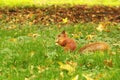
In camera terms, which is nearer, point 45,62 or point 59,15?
point 45,62

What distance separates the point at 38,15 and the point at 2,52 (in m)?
9.52

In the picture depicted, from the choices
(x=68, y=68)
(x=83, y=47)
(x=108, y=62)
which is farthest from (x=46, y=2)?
(x=68, y=68)

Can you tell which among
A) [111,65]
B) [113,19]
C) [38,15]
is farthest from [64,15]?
[111,65]

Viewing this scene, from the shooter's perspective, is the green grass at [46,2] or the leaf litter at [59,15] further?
the green grass at [46,2]


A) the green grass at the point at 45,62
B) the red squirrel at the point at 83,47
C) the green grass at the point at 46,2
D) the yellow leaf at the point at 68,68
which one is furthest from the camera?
the green grass at the point at 46,2

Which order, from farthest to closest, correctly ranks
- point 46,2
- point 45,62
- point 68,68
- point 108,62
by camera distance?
point 46,2 → point 45,62 → point 108,62 → point 68,68

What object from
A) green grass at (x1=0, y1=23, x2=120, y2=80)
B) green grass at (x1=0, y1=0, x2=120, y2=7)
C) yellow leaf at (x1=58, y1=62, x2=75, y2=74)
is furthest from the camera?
green grass at (x1=0, y1=0, x2=120, y2=7)

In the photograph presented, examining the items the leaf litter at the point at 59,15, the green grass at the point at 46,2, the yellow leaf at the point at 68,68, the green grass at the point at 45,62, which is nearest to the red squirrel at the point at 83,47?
the green grass at the point at 45,62

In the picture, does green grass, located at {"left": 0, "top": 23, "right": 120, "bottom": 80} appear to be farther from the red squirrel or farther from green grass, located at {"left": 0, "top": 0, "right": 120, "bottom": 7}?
green grass, located at {"left": 0, "top": 0, "right": 120, "bottom": 7}

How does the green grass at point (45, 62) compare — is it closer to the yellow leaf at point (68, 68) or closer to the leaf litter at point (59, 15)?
the yellow leaf at point (68, 68)

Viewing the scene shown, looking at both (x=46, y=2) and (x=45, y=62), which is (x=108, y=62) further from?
(x=46, y=2)

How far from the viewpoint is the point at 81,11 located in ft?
61.6

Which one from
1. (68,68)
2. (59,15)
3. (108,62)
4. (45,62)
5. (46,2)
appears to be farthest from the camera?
(46,2)

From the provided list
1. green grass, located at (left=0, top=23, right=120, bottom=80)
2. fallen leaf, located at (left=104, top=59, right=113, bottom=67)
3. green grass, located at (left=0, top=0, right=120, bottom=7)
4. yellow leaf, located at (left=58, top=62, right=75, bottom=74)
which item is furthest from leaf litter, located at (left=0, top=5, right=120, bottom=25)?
yellow leaf, located at (left=58, top=62, right=75, bottom=74)
